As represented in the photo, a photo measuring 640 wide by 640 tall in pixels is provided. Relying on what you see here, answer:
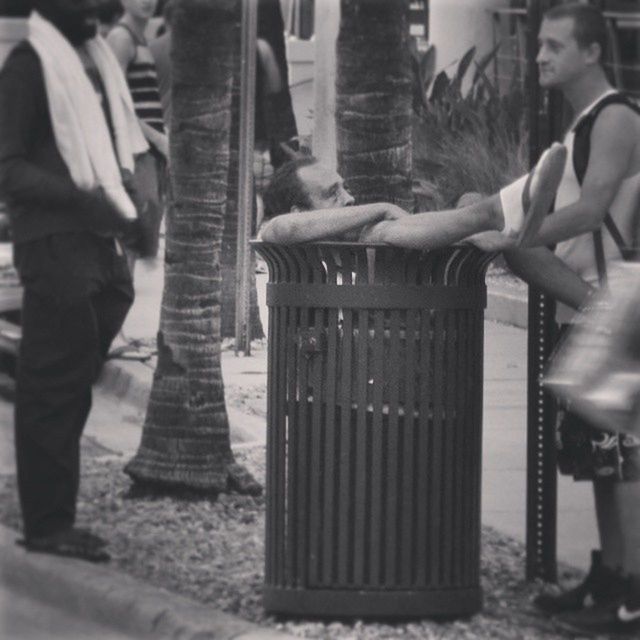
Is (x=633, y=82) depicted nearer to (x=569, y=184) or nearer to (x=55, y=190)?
(x=569, y=184)

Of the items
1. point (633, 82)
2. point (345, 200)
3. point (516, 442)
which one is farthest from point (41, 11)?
point (516, 442)

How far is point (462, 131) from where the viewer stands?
7.54 metres

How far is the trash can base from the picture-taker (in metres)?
5.54

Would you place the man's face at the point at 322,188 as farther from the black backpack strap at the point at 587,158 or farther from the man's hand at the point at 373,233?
the black backpack strap at the point at 587,158

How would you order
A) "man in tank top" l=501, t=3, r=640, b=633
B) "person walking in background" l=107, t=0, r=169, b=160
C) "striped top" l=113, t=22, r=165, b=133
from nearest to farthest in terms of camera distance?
"man in tank top" l=501, t=3, r=640, b=633
"person walking in background" l=107, t=0, r=169, b=160
"striped top" l=113, t=22, r=165, b=133

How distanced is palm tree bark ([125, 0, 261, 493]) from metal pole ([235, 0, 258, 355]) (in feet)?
0.73

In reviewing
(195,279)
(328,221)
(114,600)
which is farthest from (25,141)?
(114,600)

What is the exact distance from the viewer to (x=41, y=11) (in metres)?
6.06

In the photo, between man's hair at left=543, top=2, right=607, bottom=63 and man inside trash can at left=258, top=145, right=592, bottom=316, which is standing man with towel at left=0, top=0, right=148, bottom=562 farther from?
man's hair at left=543, top=2, right=607, bottom=63

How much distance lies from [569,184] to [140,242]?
154 centimetres

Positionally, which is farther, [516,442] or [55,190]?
[516,442]

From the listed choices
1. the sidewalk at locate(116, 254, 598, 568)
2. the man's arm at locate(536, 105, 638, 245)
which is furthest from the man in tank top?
the sidewalk at locate(116, 254, 598, 568)

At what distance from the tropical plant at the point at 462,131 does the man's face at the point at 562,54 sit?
A: 1545mm

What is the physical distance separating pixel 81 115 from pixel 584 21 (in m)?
1.62
